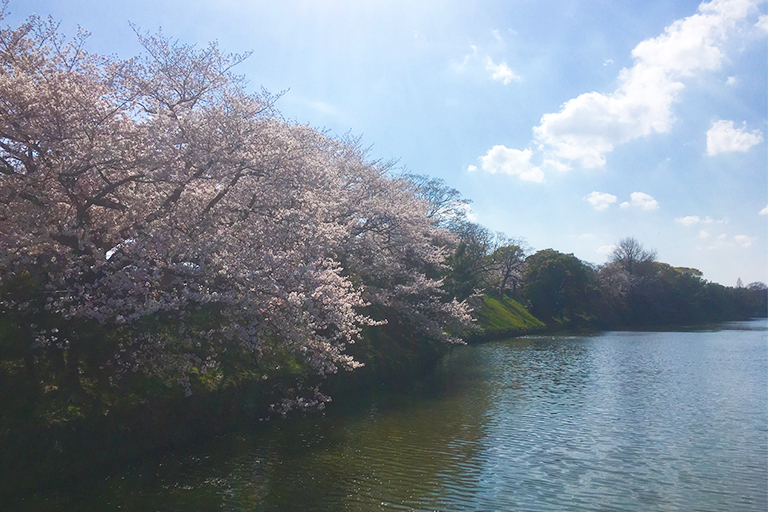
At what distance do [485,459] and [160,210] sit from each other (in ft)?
35.1

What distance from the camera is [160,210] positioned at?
14.2 meters

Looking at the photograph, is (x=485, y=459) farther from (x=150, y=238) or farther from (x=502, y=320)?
(x=502, y=320)

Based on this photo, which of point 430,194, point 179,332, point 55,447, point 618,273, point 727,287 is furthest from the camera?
point 727,287

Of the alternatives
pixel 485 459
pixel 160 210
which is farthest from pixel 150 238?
pixel 485 459

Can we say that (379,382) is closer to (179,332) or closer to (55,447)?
(179,332)

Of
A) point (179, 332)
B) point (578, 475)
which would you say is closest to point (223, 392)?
point (179, 332)

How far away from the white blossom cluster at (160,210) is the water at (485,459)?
2.80 metres

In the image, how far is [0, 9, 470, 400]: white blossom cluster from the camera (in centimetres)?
1260

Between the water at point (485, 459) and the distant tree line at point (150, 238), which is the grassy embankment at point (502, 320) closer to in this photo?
the water at point (485, 459)

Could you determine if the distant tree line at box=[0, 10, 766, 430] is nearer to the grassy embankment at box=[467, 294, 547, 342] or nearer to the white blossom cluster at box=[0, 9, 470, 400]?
the white blossom cluster at box=[0, 9, 470, 400]

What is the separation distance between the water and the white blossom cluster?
2.80 m

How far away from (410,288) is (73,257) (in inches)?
687

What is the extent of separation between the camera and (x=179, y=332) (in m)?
14.0

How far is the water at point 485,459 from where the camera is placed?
10555mm
